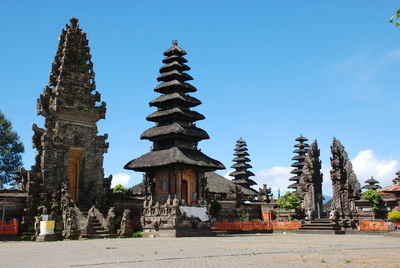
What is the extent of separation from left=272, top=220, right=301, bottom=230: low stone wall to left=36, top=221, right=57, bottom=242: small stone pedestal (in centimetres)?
2210

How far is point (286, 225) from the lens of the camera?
38.6 meters

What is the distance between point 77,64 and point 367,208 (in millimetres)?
29192

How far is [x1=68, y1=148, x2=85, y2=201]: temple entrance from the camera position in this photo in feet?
97.7

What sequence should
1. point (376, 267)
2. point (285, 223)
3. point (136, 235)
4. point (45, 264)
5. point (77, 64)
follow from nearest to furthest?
1. point (376, 267)
2. point (45, 264)
3. point (136, 235)
4. point (77, 64)
5. point (285, 223)

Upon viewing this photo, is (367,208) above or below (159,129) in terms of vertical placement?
below

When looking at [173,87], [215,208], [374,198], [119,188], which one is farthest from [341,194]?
[119,188]

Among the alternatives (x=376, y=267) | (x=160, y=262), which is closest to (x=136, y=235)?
(x=160, y=262)

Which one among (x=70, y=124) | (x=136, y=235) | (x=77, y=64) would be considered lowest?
(x=136, y=235)

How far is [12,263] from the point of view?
10.6 metres

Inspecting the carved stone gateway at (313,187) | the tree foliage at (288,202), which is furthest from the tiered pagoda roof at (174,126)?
the tree foliage at (288,202)

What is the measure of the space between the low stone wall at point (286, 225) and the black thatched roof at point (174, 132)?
10.5m

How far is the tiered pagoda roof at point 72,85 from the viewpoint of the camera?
1163 inches

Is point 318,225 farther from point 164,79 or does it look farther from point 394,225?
point 164,79

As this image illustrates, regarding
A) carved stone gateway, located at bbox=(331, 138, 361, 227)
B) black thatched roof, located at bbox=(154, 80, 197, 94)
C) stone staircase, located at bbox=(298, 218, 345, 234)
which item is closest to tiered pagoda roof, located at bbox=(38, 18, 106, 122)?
black thatched roof, located at bbox=(154, 80, 197, 94)
